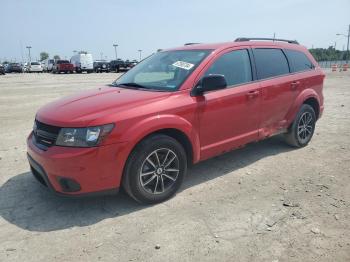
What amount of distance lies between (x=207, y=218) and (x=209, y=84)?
1591 mm

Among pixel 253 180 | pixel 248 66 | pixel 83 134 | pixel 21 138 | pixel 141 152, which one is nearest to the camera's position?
pixel 83 134

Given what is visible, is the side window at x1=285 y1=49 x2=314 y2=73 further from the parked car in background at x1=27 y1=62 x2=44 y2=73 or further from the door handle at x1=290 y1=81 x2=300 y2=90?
the parked car in background at x1=27 y1=62 x2=44 y2=73

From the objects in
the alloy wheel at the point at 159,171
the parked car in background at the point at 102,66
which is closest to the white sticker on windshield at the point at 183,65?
the alloy wheel at the point at 159,171

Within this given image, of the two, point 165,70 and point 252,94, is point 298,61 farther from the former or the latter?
point 165,70

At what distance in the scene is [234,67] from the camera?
16.0ft

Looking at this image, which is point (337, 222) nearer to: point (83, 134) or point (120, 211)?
point (120, 211)

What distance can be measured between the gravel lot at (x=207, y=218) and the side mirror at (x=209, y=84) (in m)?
1.25

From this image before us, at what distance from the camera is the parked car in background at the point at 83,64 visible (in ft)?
140

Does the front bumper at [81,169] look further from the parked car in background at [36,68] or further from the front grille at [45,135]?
the parked car in background at [36,68]

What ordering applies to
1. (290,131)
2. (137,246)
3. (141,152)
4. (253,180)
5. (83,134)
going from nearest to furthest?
(137,246), (83,134), (141,152), (253,180), (290,131)

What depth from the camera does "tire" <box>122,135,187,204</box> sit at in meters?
3.79

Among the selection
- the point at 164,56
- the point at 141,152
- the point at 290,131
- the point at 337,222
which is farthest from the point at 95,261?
the point at 290,131

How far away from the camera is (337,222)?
3.57 m

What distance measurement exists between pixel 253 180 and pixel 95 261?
250cm
